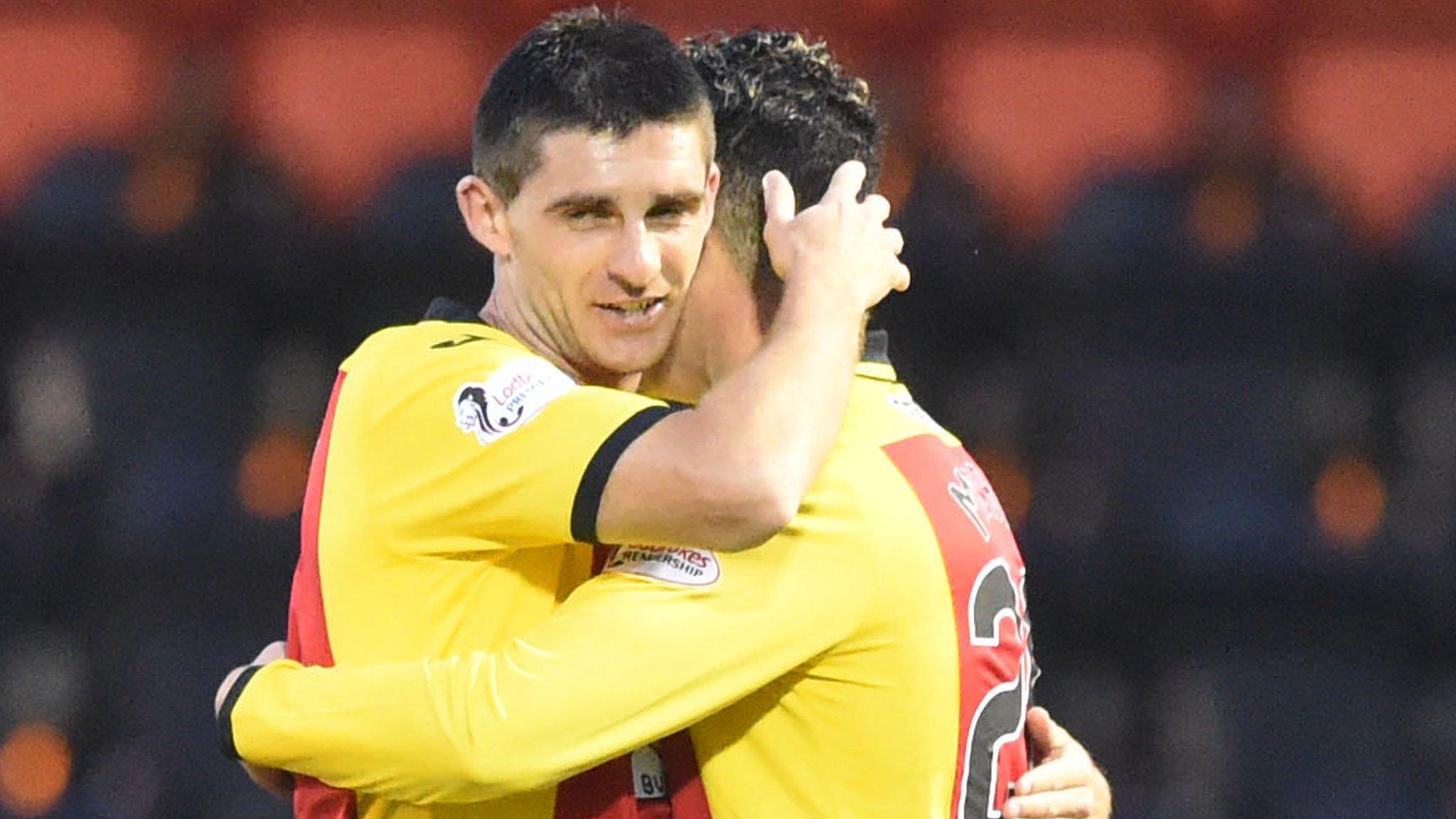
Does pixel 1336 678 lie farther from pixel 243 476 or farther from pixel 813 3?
pixel 243 476

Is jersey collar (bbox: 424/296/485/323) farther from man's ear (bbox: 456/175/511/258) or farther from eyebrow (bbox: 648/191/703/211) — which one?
eyebrow (bbox: 648/191/703/211)

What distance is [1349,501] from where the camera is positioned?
14.5 ft

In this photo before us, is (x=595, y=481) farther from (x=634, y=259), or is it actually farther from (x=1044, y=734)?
(x=1044, y=734)

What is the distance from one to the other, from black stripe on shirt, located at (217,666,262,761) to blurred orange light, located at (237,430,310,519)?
6.79ft

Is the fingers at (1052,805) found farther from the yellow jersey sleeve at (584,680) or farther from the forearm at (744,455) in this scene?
the forearm at (744,455)

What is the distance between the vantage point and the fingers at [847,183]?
2.21 metres

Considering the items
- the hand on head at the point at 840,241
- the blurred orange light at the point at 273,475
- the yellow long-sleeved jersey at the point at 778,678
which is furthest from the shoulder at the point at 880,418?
the blurred orange light at the point at 273,475

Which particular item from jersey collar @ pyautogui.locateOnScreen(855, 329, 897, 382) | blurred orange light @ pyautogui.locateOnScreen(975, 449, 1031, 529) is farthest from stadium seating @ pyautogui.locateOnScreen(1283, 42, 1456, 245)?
jersey collar @ pyautogui.locateOnScreen(855, 329, 897, 382)

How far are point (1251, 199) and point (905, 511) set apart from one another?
263cm

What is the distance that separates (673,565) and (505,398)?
0.79 feet

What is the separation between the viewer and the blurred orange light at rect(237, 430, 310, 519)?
420 centimetres

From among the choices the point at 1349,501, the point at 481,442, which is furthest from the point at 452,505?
the point at 1349,501

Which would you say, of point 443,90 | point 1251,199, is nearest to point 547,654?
point 443,90

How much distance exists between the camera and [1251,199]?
4.52 meters
